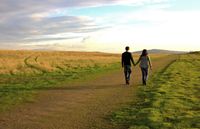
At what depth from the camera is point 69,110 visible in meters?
14.4

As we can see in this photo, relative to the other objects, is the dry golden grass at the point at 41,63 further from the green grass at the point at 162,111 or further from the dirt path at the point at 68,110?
the green grass at the point at 162,111

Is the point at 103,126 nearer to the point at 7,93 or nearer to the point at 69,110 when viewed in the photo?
the point at 69,110

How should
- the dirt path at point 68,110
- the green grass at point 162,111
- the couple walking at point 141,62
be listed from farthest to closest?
1. the couple walking at point 141,62
2. the dirt path at point 68,110
3. the green grass at point 162,111

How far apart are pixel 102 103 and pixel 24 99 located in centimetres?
343

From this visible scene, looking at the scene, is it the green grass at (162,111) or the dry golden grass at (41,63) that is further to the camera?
the dry golden grass at (41,63)

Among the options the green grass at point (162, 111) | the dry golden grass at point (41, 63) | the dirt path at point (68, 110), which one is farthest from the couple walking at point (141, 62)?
the dry golden grass at point (41, 63)

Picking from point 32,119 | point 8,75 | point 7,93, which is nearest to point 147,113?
point 32,119

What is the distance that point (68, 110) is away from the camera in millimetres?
14352

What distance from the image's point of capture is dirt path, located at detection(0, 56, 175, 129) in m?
12.0

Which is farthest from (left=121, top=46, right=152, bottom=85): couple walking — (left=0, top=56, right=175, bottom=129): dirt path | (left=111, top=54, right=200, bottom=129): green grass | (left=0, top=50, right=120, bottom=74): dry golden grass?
(left=0, top=50, right=120, bottom=74): dry golden grass

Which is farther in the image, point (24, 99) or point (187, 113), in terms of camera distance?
point (24, 99)

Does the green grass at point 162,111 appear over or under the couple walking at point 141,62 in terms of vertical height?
under

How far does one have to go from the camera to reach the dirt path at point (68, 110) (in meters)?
12.0

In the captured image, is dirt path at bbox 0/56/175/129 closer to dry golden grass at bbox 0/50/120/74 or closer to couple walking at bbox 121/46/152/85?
couple walking at bbox 121/46/152/85
